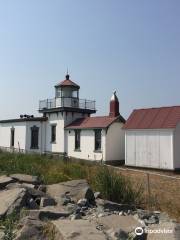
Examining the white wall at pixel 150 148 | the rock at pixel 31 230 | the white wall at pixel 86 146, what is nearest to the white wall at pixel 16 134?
the white wall at pixel 86 146

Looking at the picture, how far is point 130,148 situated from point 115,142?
2153mm

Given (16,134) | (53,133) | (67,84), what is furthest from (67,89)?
(16,134)

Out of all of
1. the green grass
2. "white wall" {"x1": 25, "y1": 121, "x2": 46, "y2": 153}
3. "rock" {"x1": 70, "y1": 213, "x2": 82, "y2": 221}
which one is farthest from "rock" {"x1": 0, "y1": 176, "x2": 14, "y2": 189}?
"white wall" {"x1": 25, "y1": 121, "x2": 46, "y2": 153}

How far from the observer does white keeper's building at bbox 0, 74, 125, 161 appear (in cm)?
2608

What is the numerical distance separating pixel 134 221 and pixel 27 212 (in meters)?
2.07

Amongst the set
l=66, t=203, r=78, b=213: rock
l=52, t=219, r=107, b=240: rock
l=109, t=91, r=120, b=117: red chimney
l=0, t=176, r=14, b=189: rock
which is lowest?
l=52, t=219, r=107, b=240: rock

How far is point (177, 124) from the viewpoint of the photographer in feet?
71.2

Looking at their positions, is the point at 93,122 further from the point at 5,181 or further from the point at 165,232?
the point at 165,232

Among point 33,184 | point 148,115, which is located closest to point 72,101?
point 148,115

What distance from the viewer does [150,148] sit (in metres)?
22.7

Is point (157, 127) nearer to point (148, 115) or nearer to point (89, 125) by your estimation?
point (148, 115)

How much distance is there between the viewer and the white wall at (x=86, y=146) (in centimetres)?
2595

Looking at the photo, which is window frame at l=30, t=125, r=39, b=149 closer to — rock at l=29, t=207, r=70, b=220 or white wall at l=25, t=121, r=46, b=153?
white wall at l=25, t=121, r=46, b=153

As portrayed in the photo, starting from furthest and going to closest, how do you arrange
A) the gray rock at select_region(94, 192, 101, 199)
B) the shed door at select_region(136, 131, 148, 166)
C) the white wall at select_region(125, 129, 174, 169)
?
1. the shed door at select_region(136, 131, 148, 166)
2. the white wall at select_region(125, 129, 174, 169)
3. the gray rock at select_region(94, 192, 101, 199)
